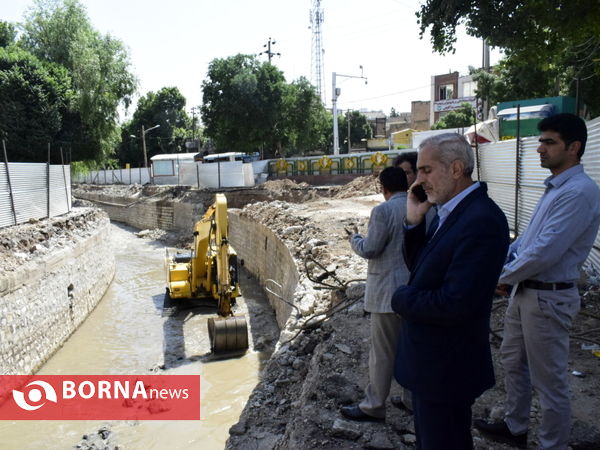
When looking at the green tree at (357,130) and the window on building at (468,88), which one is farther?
the green tree at (357,130)

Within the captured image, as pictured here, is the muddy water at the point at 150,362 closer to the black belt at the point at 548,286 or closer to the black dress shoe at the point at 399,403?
the black dress shoe at the point at 399,403

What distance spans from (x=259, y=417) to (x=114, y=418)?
3.62m

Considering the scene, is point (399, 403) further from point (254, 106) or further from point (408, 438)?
point (254, 106)

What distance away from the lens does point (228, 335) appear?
881 cm

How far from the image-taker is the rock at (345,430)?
322cm

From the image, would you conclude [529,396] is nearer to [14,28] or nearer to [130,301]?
[130,301]

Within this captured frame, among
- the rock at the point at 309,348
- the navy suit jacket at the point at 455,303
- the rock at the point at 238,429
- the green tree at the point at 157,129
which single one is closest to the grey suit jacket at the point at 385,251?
the navy suit jacket at the point at 455,303

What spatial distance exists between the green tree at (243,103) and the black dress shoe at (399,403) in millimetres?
31023

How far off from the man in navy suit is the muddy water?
507cm

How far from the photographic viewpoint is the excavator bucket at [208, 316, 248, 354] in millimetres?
8820

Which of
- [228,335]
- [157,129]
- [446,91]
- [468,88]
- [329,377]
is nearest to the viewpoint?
[329,377]

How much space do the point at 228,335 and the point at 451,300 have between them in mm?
7397


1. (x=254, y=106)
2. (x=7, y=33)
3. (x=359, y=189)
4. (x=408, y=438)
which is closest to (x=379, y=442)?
(x=408, y=438)

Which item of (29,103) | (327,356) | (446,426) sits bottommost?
(327,356)
